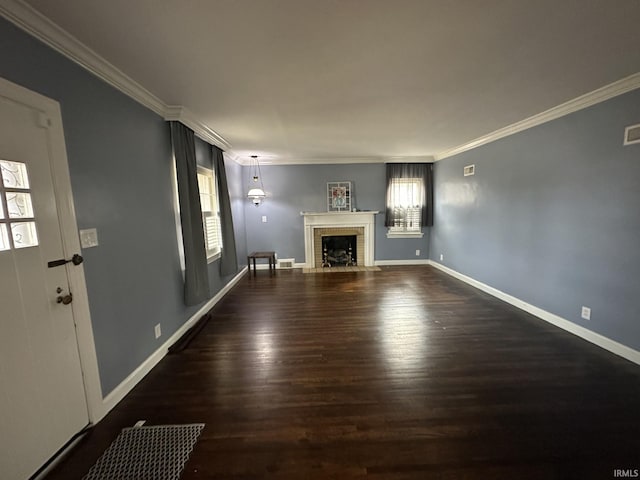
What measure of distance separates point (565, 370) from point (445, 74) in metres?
2.71

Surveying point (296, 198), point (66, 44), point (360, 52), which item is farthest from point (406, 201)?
point (66, 44)

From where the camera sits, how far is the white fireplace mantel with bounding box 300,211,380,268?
5.85 metres

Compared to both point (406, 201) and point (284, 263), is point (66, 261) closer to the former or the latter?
point (284, 263)

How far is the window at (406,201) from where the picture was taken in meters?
5.85

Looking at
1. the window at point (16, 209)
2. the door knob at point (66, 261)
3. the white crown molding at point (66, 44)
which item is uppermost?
the white crown molding at point (66, 44)

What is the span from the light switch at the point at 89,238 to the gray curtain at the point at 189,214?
110 centimetres

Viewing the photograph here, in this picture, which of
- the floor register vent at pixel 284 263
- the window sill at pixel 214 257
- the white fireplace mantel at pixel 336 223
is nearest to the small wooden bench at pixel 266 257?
the floor register vent at pixel 284 263

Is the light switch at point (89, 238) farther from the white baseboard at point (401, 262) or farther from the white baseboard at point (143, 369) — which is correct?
the white baseboard at point (401, 262)

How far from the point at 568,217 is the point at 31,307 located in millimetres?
4609

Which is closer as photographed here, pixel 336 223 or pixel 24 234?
pixel 24 234

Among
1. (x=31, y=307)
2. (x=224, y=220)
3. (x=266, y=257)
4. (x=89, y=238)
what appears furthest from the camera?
(x=266, y=257)

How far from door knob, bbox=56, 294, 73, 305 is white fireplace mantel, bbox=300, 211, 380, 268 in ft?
14.8

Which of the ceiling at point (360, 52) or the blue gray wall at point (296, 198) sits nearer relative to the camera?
the ceiling at point (360, 52)

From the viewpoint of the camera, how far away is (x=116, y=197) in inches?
77.4
